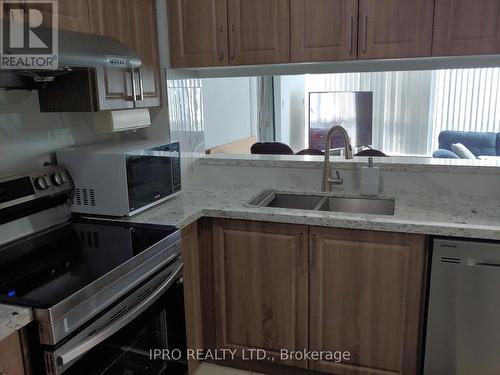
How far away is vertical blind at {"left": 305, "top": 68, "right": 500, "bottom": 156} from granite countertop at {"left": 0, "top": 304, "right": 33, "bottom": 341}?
6287mm

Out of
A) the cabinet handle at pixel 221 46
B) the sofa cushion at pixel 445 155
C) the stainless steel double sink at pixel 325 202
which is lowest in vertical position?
the sofa cushion at pixel 445 155

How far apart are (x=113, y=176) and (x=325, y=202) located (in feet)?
3.64

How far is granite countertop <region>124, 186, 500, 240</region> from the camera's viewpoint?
1783 millimetres

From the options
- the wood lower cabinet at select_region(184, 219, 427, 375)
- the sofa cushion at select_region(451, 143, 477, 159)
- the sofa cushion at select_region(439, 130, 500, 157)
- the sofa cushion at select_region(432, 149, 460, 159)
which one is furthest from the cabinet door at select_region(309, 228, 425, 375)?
the sofa cushion at select_region(439, 130, 500, 157)

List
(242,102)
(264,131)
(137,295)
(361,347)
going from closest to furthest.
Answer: (137,295)
(361,347)
(242,102)
(264,131)

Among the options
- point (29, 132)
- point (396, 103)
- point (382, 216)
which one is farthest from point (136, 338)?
point (396, 103)

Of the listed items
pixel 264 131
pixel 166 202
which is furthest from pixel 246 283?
pixel 264 131

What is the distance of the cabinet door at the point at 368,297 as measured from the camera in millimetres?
1876

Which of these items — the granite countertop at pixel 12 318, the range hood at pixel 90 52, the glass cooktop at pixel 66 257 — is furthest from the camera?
the range hood at pixel 90 52

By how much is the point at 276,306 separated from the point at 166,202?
0.78m

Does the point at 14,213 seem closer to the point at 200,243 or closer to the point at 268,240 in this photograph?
the point at 200,243

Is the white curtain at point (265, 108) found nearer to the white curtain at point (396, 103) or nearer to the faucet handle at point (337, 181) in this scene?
the white curtain at point (396, 103)

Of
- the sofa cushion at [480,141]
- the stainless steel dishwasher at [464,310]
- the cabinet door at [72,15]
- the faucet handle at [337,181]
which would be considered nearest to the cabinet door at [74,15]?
the cabinet door at [72,15]

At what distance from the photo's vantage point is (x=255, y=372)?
7.45 feet
